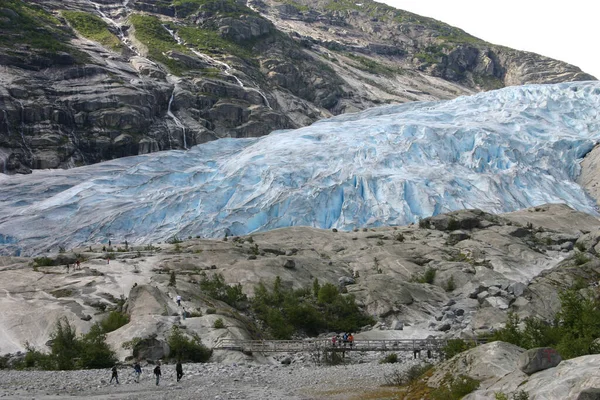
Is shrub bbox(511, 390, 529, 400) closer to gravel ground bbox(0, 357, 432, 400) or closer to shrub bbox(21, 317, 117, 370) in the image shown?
gravel ground bbox(0, 357, 432, 400)

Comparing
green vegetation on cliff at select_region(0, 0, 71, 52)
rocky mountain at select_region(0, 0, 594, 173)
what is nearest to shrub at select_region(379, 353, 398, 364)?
rocky mountain at select_region(0, 0, 594, 173)

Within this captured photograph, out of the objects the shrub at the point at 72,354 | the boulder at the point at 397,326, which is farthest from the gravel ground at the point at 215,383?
the boulder at the point at 397,326

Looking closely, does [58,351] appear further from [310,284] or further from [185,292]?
[310,284]

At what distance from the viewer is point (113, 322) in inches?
1045

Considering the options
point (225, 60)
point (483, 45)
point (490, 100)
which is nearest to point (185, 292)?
point (490, 100)

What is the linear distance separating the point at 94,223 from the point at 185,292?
2097 cm

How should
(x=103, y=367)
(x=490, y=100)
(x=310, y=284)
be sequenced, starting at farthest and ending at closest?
(x=490, y=100)
(x=310, y=284)
(x=103, y=367)

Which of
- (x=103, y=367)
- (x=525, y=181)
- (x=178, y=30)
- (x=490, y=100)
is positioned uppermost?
(x=178, y=30)

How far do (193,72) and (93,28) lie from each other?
70.4ft

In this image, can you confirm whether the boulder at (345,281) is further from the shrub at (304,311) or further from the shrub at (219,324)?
the shrub at (219,324)

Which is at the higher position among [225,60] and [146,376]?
[225,60]

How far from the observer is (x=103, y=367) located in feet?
76.0

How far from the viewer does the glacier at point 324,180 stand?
47.9 m

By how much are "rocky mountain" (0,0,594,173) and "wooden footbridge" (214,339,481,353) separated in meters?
45.4
